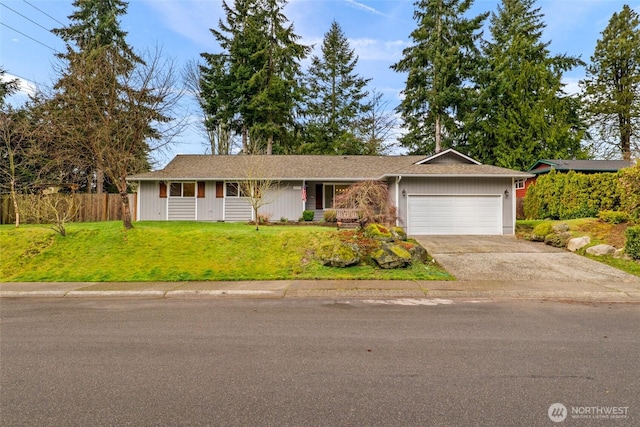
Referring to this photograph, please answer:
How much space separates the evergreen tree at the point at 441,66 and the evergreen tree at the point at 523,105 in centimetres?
179

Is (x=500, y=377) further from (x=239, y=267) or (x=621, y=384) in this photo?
(x=239, y=267)

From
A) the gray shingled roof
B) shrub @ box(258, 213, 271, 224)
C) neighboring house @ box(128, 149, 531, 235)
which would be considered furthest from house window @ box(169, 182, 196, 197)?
shrub @ box(258, 213, 271, 224)

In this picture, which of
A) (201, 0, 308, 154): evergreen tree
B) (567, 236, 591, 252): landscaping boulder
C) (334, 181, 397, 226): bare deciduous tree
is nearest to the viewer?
(567, 236, 591, 252): landscaping boulder

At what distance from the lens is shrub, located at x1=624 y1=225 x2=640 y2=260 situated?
9.84 metres

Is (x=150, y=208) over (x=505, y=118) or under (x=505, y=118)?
under

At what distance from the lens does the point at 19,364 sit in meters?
3.90

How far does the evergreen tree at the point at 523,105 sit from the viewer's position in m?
28.1

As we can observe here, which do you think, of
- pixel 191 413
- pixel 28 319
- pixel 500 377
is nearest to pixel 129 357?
pixel 191 413

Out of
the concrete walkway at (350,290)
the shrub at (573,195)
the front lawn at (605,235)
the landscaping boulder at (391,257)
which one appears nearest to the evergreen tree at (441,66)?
the shrub at (573,195)

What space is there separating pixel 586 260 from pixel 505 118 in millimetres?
23037

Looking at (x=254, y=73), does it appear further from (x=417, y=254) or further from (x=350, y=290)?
(x=350, y=290)

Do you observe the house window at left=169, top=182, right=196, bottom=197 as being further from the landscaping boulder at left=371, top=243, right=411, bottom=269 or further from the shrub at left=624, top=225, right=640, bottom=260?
the shrub at left=624, top=225, right=640, bottom=260

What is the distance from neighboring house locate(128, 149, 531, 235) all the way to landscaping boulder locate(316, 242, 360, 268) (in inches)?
249

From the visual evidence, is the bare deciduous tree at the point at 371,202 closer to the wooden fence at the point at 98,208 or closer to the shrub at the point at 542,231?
the shrub at the point at 542,231
